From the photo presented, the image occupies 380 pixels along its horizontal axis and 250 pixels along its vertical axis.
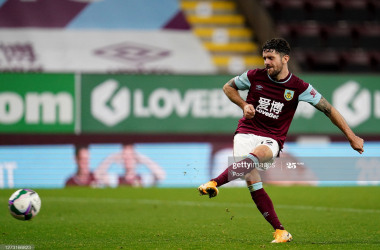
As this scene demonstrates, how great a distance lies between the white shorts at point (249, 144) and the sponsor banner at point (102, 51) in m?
9.01

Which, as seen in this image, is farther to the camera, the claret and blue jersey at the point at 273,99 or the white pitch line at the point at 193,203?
the white pitch line at the point at 193,203

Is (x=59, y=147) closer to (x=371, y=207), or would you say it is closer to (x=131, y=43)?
(x=131, y=43)

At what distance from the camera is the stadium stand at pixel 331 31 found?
16.2 meters

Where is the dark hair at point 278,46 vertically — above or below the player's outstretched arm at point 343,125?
above

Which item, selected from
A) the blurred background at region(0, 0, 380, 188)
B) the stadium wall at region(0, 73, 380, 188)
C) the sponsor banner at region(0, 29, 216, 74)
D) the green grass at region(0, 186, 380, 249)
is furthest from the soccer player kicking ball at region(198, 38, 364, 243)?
the sponsor banner at region(0, 29, 216, 74)

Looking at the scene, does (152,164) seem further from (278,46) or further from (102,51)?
(278,46)

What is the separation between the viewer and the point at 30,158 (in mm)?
11531

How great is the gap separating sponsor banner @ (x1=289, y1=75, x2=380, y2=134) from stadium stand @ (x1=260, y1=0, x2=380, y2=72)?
392 cm

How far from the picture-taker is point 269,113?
18.1 ft

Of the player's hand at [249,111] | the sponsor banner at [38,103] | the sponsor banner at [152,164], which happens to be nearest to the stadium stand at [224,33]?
the sponsor banner at [152,164]

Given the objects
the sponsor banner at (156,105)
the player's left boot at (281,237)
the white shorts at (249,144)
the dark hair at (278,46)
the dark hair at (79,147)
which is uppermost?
the dark hair at (278,46)

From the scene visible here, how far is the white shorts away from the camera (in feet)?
17.7
